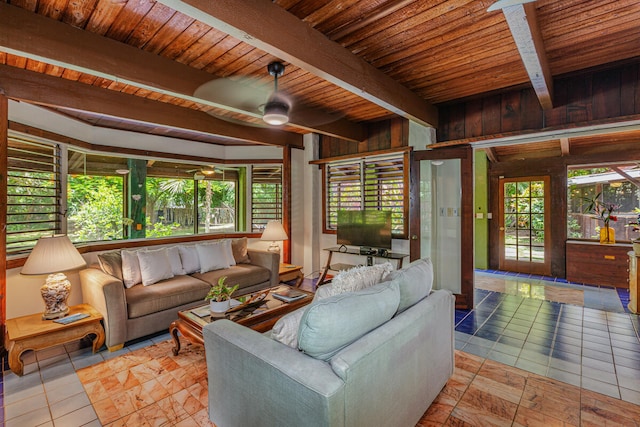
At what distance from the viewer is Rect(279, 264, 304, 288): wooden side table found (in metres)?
4.59

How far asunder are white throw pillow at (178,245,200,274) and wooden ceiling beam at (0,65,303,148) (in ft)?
5.00

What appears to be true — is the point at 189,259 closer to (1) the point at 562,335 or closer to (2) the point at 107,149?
(2) the point at 107,149

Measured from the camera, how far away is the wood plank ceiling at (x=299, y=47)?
1.87m

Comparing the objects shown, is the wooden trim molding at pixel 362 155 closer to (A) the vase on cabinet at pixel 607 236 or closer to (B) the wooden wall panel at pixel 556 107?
(B) the wooden wall panel at pixel 556 107

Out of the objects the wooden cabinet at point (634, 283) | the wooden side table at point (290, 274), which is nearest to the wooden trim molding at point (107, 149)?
the wooden side table at point (290, 274)

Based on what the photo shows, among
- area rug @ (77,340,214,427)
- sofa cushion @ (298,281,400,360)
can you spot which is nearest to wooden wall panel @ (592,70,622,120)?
sofa cushion @ (298,281,400,360)

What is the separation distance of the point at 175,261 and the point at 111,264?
0.67 metres

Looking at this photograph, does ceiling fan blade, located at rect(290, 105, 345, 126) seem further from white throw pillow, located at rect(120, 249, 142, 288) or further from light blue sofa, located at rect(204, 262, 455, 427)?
light blue sofa, located at rect(204, 262, 455, 427)

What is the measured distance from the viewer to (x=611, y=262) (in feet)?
15.7

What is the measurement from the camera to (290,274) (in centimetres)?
471

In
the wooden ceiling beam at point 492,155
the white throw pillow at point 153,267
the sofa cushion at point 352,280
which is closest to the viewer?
the sofa cushion at point 352,280

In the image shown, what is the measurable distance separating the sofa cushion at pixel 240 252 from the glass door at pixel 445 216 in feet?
7.84

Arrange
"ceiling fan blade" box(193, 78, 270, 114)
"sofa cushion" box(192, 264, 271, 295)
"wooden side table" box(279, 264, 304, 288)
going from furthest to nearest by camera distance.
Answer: "wooden side table" box(279, 264, 304, 288), "sofa cushion" box(192, 264, 271, 295), "ceiling fan blade" box(193, 78, 270, 114)

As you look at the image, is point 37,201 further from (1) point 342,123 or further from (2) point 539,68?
A: (2) point 539,68
